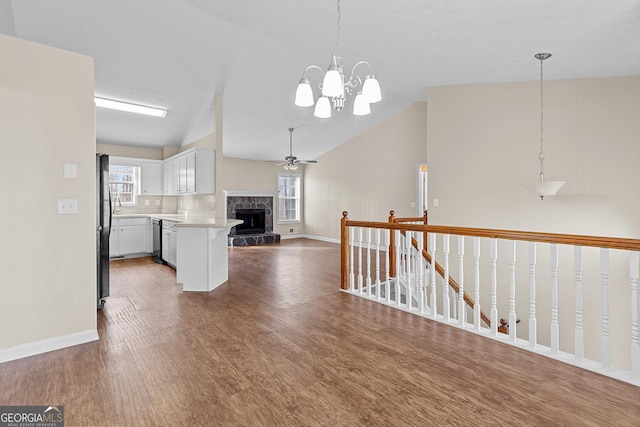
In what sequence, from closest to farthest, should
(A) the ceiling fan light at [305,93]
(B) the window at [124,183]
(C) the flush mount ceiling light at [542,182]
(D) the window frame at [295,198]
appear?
(A) the ceiling fan light at [305,93] → (C) the flush mount ceiling light at [542,182] → (B) the window at [124,183] → (D) the window frame at [295,198]

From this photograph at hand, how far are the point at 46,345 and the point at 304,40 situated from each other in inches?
150

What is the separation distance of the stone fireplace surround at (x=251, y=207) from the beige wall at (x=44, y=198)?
18.3 ft

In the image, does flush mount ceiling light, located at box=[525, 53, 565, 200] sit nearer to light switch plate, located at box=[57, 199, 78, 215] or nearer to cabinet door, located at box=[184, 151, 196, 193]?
light switch plate, located at box=[57, 199, 78, 215]

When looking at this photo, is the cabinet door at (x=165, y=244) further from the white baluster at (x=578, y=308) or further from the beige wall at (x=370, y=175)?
the white baluster at (x=578, y=308)

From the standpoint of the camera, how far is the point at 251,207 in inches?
352

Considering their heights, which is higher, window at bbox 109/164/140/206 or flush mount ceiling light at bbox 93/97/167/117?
flush mount ceiling light at bbox 93/97/167/117

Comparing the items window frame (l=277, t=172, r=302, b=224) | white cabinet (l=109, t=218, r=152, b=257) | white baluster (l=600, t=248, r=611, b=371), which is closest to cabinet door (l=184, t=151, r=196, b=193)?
white cabinet (l=109, t=218, r=152, b=257)

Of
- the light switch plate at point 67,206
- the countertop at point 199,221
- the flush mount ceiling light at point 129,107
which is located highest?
the flush mount ceiling light at point 129,107

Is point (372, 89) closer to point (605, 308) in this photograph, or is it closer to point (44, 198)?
point (605, 308)

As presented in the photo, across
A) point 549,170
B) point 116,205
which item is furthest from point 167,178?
point 549,170

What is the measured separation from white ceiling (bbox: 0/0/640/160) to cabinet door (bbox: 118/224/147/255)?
2251 millimetres

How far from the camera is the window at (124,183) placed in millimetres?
6801

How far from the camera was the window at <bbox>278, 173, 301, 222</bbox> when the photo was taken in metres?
9.67

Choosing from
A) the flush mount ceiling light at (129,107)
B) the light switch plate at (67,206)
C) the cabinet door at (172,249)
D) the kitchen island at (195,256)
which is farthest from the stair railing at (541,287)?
the flush mount ceiling light at (129,107)
